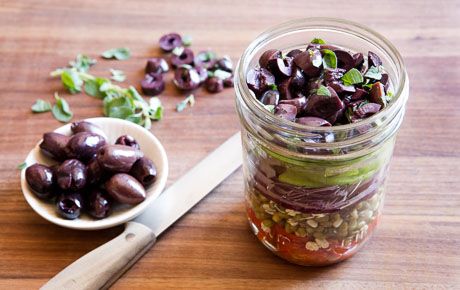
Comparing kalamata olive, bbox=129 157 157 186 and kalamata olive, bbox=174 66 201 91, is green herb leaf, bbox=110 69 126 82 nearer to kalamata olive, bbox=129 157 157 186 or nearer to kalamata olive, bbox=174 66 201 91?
kalamata olive, bbox=174 66 201 91

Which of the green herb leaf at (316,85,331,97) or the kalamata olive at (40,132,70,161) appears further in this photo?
the kalamata olive at (40,132,70,161)

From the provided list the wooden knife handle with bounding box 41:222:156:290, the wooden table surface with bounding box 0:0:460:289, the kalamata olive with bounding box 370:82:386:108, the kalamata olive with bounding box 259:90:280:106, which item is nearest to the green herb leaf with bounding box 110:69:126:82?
the wooden table surface with bounding box 0:0:460:289

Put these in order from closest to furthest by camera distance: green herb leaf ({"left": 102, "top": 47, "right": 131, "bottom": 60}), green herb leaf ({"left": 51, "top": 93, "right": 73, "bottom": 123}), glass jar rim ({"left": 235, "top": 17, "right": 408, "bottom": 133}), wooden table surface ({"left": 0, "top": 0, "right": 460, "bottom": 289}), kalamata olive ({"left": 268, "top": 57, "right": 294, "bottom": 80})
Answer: glass jar rim ({"left": 235, "top": 17, "right": 408, "bottom": 133}) < kalamata olive ({"left": 268, "top": 57, "right": 294, "bottom": 80}) < wooden table surface ({"left": 0, "top": 0, "right": 460, "bottom": 289}) < green herb leaf ({"left": 51, "top": 93, "right": 73, "bottom": 123}) < green herb leaf ({"left": 102, "top": 47, "right": 131, "bottom": 60})

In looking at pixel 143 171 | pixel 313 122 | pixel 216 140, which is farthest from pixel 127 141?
pixel 313 122

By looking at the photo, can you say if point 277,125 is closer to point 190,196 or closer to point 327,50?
point 327,50

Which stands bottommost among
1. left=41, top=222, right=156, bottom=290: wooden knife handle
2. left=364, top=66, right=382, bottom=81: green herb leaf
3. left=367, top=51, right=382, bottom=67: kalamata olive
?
left=41, top=222, right=156, bottom=290: wooden knife handle

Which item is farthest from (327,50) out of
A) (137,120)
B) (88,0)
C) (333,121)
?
(88,0)

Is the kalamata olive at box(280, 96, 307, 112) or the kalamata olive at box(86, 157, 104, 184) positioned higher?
the kalamata olive at box(280, 96, 307, 112)
